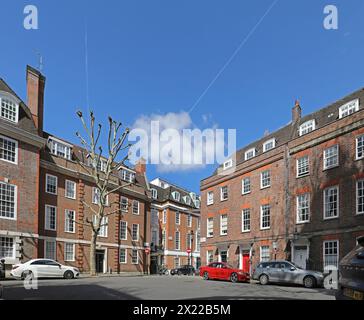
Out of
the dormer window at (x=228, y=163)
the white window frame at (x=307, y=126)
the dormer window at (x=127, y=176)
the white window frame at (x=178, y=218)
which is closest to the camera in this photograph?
the white window frame at (x=307, y=126)

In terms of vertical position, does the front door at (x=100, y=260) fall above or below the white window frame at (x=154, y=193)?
below

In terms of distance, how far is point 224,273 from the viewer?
24734mm

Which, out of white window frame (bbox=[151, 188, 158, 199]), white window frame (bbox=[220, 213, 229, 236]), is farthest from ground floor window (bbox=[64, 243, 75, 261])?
white window frame (bbox=[151, 188, 158, 199])

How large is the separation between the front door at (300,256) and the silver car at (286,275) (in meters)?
4.42

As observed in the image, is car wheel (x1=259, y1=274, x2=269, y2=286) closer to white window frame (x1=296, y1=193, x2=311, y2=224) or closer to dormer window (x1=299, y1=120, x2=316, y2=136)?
white window frame (x1=296, y1=193, x2=311, y2=224)

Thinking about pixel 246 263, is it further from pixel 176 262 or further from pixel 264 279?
pixel 176 262

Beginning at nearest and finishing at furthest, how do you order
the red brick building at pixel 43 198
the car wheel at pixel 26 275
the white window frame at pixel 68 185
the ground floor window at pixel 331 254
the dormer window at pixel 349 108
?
1. the ground floor window at pixel 331 254
2. the car wheel at pixel 26 275
3. the dormer window at pixel 349 108
4. the red brick building at pixel 43 198
5. the white window frame at pixel 68 185

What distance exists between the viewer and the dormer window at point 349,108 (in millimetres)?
26367

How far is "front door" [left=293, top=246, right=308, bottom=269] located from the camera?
86.6 feet

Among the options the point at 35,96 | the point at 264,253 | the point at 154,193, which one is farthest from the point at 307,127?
the point at 154,193

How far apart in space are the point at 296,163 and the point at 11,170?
67.3 feet

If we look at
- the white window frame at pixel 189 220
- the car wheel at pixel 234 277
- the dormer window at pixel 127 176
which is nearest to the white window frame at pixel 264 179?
the car wheel at pixel 234 277

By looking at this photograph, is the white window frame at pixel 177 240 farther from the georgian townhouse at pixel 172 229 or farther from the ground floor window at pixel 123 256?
the ground floor window at pixel 123 256
